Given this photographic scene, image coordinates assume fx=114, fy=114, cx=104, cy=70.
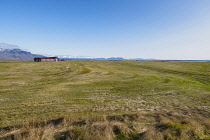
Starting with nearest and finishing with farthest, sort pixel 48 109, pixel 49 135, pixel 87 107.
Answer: pixel 49 135
pixel 48 109
pixel 87 107

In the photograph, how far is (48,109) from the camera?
12852 mm

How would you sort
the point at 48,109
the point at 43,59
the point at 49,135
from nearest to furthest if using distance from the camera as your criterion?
1. the point at 49,135
2. the point at 48,109
3. the point at 43,59

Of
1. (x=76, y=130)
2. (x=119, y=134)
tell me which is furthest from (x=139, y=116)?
(x=76, y=130)

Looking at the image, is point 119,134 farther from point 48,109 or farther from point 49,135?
point 48,109

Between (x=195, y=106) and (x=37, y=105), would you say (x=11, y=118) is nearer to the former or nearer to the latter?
(x=37, y=105)

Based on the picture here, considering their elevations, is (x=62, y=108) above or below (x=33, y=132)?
below

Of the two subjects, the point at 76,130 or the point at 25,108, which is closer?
the point at 76,130

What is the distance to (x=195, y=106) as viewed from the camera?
14.4 metres

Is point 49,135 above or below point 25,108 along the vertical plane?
above

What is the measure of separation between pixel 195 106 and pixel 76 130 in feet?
49.7

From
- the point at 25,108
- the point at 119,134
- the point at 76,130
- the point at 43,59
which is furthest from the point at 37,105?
the point at 43,59

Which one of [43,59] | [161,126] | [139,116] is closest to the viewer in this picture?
[161,126]

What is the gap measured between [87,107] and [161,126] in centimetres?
818

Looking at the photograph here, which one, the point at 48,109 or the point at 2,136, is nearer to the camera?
the point at 2,136
